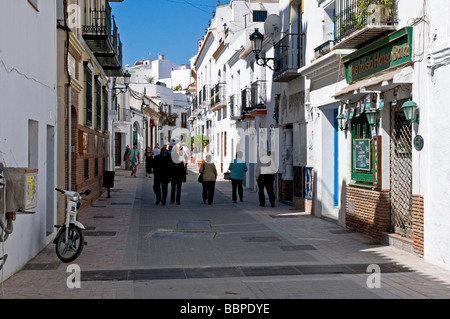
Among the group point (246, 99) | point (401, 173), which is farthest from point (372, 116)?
point (246, 99)

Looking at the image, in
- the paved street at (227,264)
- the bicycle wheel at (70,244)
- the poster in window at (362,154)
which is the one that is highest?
the poster in window at (362,154)

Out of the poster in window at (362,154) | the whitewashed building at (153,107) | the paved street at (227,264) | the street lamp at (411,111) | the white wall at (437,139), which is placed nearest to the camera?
the paved street at (227,264)

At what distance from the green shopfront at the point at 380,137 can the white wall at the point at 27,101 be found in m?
5.56

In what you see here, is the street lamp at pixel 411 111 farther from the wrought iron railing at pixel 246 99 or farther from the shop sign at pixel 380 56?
the wrought iron railing at pixel 246 99

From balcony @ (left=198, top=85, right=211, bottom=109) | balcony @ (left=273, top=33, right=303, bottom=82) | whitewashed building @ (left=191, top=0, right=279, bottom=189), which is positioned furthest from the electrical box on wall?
balcony @ (left=198, top=85, right=211, bottom=109)

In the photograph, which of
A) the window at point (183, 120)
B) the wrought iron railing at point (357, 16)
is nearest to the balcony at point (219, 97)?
the wrought iron railing at point (357, 16)

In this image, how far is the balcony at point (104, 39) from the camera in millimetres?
15680

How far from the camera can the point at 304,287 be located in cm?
742

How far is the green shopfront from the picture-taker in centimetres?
1020

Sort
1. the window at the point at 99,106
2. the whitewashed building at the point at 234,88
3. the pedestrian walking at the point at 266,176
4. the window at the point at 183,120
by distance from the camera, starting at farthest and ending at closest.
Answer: the window at the point at 183,120, the whitewashed building at the point at 234,88, the window at the point at 99,106, the pedestrian walking at the point at 266,176

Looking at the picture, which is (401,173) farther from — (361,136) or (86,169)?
(86,169)

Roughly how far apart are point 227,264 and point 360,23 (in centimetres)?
528

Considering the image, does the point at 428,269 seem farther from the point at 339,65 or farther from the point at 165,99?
Result: the point at 165,99
